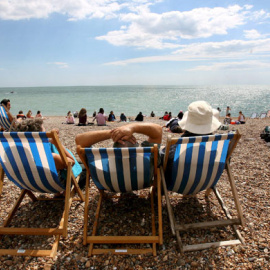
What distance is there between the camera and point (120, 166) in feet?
6.54

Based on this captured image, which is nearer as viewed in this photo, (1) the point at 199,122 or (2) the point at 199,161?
(2) the point at 199,161

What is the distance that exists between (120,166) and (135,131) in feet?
1.24

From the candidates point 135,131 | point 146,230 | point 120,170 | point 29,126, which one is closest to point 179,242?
point 146,230

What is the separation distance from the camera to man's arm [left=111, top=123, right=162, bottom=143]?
6.60 feet

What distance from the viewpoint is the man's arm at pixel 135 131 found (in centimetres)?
201

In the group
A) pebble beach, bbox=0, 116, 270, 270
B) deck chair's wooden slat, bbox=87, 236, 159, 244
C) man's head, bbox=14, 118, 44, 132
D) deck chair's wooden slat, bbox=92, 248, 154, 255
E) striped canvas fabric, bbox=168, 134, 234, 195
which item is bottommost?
pebble beach, bbox=0, 116, 270, 270

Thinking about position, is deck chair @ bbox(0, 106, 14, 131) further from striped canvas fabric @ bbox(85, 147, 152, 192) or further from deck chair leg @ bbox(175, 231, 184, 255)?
deck chair leg @ bbox(175, 231, 184, 255)

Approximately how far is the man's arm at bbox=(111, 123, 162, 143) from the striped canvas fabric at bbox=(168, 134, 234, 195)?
0.33 m

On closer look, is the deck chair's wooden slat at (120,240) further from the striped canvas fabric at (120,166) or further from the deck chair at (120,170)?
the striped canvas fabric at (120,166)

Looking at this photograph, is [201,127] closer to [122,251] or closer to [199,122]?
[199,122]

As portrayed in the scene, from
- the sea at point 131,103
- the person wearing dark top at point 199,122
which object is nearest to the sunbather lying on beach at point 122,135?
the person wearing dark top at point 199,122

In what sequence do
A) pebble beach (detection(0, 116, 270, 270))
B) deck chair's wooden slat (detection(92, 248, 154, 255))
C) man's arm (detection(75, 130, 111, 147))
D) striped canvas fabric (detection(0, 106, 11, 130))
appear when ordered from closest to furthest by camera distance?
pebble beach (detection(0, 116, 270, 270)) < deck chair's wooden slat (detection(92, 248, 154, 255)) < man's arm (detection(75, 130, 111, 147)) < striped canvas fabric (detection(0, 106, 11, 130))

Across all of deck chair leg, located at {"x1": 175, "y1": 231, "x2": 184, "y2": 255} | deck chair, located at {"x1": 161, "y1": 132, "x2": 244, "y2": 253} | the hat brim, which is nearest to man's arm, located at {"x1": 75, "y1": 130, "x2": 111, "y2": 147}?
deck chair, located at {"x1": 161, "y1": 132, "x2": 244, "y2": 253}

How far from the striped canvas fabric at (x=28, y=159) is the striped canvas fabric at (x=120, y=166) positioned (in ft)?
1.38
